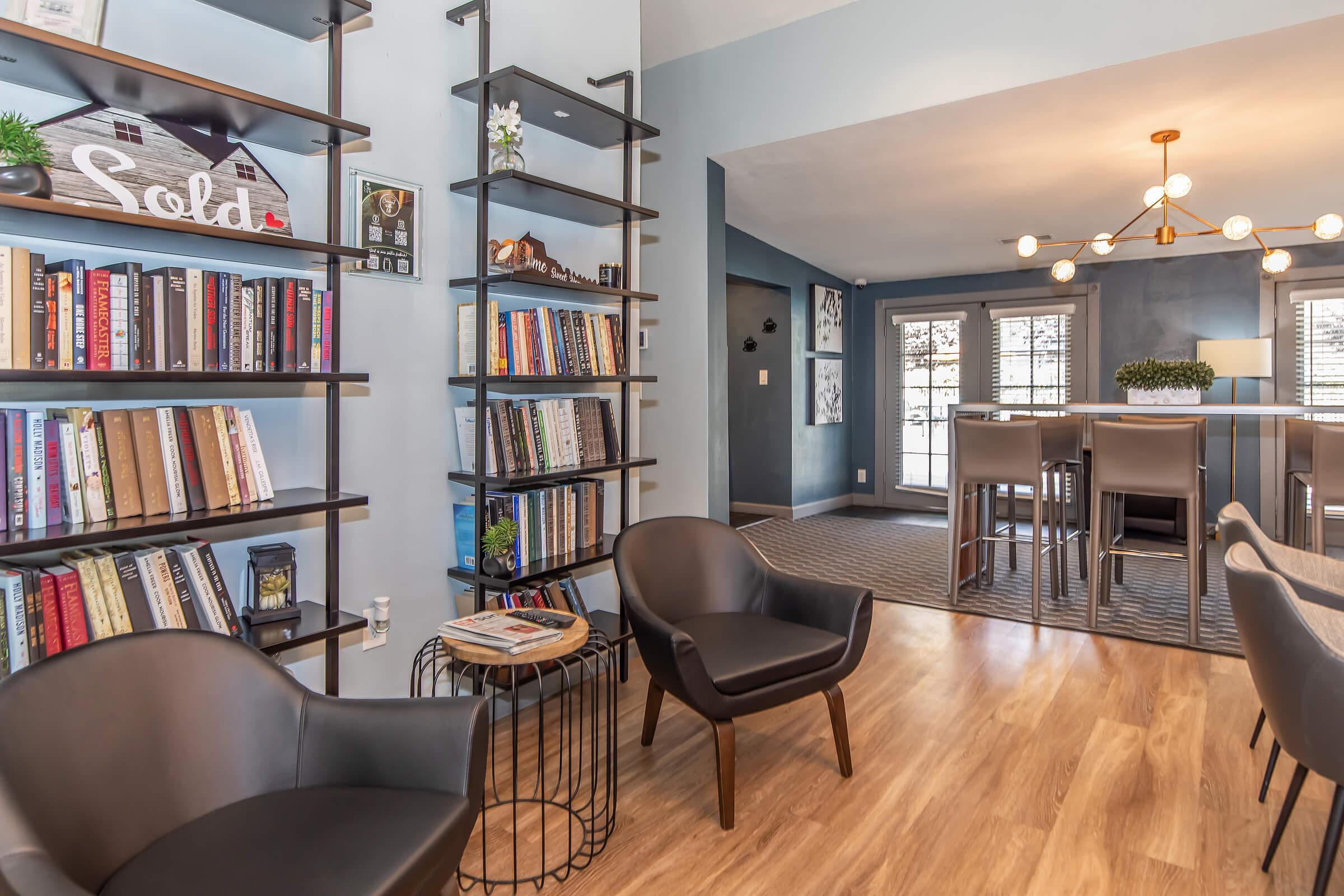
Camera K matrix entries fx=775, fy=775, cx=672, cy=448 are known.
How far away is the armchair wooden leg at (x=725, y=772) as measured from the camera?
6.76ft

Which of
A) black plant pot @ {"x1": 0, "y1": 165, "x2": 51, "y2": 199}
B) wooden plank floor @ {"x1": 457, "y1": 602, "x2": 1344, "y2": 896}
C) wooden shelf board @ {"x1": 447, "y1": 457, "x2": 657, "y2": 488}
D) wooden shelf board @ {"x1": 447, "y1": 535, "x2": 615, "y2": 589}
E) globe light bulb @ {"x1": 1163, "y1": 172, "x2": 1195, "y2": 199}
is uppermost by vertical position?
globe light bulb @ {"x1": 1163, "y1": 172, "x2": 1195, "y2": 199}

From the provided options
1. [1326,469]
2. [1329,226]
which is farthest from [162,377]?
[1329,226]

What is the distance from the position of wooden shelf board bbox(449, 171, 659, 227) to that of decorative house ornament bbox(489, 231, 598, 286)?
0.15 metres

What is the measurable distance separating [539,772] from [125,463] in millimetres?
1401

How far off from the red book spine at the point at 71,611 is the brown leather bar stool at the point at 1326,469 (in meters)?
4.21

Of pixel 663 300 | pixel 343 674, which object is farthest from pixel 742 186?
pixel 343 674

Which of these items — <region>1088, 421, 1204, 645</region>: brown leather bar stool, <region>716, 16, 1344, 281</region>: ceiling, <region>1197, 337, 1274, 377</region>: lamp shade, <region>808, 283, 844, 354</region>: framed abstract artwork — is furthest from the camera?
<region>808, 283, 844, 354</region>: framed abstract artwork

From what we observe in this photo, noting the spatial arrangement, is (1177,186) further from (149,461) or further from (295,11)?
(149,461)

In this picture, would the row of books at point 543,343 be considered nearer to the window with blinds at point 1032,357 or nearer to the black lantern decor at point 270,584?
the black lantern decor at point 270,584

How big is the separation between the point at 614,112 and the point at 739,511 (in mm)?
5051

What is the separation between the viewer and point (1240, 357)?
5.90 meters

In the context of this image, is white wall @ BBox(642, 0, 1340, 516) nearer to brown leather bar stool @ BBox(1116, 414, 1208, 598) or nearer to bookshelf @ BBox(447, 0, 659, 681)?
bookshelf @ BBox(447, 0, 659, 681)

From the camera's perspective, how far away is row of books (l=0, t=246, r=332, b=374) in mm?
1537

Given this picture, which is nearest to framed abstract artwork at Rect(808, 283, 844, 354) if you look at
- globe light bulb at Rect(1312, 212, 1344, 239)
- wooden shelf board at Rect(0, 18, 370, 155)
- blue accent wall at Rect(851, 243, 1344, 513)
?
blue accent wall at Rect(851, 243, 1344, 513)
